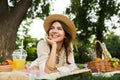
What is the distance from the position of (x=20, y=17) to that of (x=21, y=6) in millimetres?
389

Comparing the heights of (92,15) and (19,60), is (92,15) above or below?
above

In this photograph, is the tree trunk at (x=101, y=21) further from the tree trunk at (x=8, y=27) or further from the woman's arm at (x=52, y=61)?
the woman's arm at (x=52, y=61)

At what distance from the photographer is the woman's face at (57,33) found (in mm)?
3652

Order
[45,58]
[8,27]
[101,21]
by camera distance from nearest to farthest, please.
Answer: [45,58], [8,27], [101,21]

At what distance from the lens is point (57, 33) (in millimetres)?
3643

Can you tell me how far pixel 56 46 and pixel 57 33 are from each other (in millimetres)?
133

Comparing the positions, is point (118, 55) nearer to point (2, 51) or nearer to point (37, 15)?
point (37, 15)

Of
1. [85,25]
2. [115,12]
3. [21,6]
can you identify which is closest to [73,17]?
[85,25]

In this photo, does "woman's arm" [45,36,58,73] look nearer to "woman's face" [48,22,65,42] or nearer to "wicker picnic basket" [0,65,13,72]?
"woman's face" [48,22,65,42]

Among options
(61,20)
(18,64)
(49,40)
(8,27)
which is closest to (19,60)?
(18,64)

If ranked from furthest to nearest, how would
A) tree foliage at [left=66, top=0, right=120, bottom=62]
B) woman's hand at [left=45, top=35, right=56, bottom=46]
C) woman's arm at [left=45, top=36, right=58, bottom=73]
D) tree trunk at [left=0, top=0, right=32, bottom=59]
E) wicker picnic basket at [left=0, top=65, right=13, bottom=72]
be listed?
tree foliage at [left=66, top=0, right=120, bottom=62], tree trunk at [left=0, top=0, right=32, bottom=59], woman's hand at [left=45, top=35, right=56, bottom=46], woman's arm at [left=45, top=36, right=58, bottom=73], wicker picnic basket at [left=0, top=65, right=13, bottom=72]

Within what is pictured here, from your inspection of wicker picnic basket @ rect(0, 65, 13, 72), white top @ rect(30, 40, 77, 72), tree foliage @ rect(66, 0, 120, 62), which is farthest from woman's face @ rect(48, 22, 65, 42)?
tree foliage @ rect(66, 0, 120, 62)

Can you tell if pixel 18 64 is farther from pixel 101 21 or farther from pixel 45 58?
pixel 101 21

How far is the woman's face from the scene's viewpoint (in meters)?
3.65
